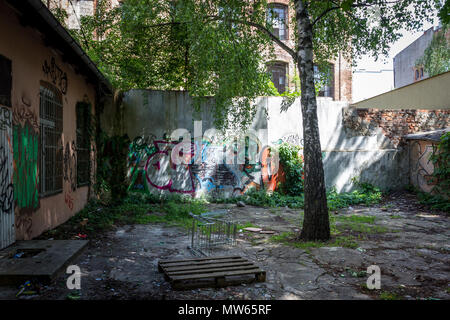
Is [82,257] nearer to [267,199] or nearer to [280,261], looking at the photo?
[280,261]

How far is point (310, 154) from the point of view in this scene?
6.39 m

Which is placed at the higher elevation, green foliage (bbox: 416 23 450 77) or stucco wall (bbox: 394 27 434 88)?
stucco wall (bbox: 394 27 434 88)

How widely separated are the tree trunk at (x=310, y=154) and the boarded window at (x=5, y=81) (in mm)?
5018

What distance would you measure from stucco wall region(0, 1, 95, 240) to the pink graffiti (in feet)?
11.5

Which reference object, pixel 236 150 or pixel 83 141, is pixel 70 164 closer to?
pixel 83 141

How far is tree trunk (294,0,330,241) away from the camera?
→ 250 inches

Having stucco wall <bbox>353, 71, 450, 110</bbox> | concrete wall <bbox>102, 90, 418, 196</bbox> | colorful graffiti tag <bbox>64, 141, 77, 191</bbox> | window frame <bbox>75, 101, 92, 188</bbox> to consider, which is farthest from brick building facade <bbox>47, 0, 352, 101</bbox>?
colorful graffiti tag <bbox>64, 141, 77, 191</bbox>

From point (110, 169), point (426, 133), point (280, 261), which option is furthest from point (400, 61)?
point (280, 261)

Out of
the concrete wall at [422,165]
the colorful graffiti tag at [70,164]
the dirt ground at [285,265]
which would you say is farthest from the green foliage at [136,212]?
the concrete wall at [422,165]

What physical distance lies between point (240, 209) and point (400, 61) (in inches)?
951

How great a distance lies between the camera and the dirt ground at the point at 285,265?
3828mm

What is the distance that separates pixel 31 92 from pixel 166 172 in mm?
5833

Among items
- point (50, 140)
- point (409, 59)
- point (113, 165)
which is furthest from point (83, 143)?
point (409, 59)

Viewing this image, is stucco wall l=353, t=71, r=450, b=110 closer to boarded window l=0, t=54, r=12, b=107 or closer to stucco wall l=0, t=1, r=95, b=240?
stucco wall l=0, t=1, r=95, b=240
